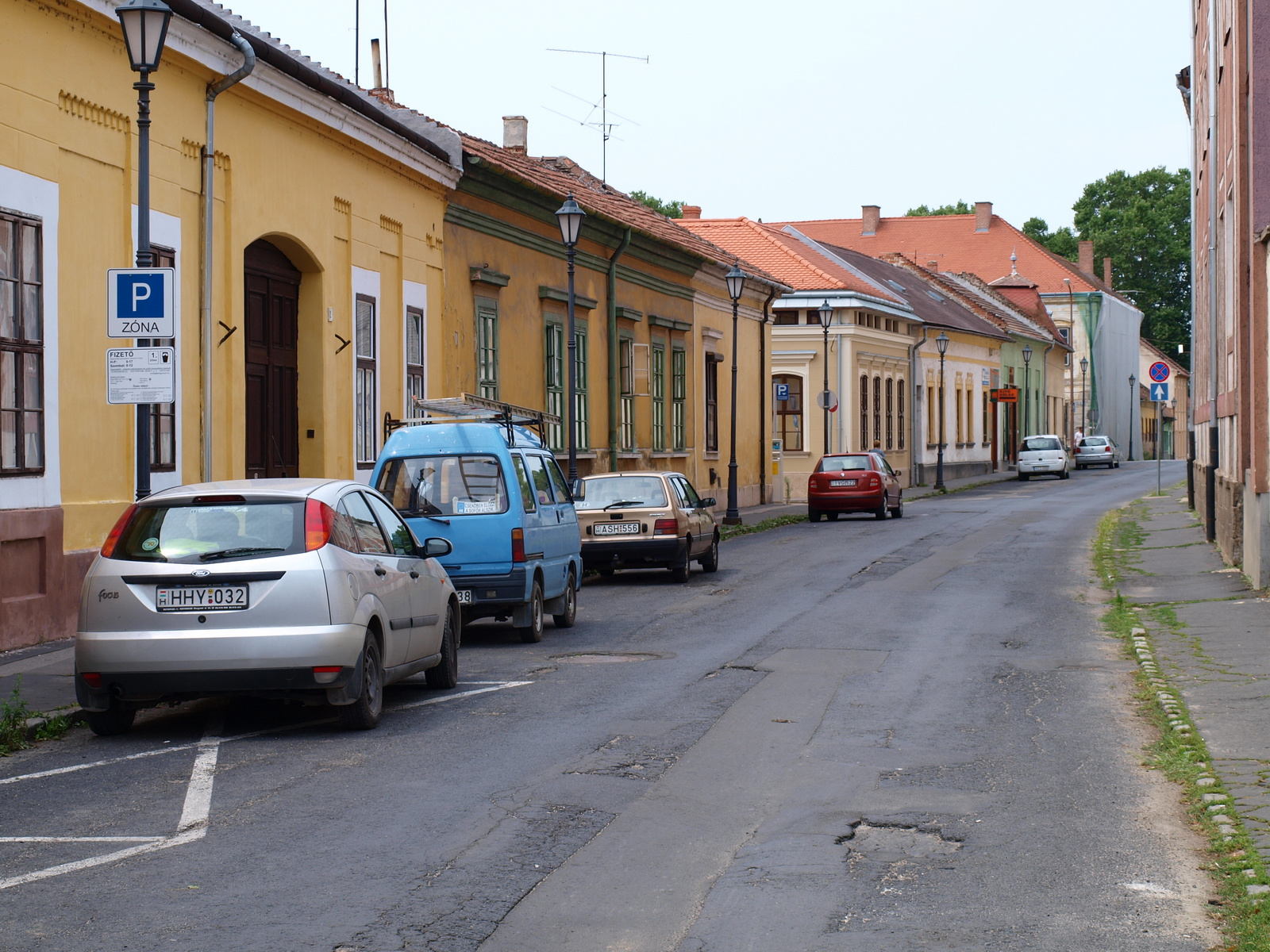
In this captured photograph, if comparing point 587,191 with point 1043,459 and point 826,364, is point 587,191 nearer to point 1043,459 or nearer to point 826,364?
point 826,364

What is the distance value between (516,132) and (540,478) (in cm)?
2148

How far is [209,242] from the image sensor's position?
658 inches

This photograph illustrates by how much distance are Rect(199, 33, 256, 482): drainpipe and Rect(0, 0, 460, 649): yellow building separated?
6cm

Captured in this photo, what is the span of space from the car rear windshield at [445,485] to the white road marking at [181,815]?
13.4 feet

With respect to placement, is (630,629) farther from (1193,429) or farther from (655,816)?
(1193,429)

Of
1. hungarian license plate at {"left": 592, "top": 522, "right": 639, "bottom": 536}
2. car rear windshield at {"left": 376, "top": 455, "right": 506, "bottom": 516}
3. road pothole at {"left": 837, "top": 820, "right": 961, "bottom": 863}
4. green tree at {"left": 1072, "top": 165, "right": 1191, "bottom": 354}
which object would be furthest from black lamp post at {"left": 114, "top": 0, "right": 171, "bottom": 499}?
green tree at {"left": 1072, "top": 165, "right": 1191, "bottom": 354}

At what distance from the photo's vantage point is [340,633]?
9.25 metres

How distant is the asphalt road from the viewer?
557cm

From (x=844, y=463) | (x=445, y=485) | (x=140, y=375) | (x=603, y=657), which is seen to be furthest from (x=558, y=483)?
(x=844, y=463)

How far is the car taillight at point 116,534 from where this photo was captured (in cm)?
942

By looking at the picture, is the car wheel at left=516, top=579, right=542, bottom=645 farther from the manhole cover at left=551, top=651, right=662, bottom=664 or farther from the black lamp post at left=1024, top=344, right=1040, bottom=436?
the black lamp post at left=1024, top=344, right=1040, bottom=436

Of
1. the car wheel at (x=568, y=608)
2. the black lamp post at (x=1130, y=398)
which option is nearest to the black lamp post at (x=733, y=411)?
the car wheel at (x=568, y=608)

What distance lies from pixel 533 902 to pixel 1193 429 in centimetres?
2731

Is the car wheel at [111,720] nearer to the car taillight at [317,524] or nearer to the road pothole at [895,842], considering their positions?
the car taillight at [317,524]
